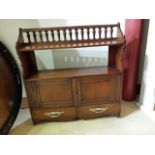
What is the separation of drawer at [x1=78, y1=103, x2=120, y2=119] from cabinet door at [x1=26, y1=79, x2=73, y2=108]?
162 mm

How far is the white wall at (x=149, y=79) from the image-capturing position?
161cm

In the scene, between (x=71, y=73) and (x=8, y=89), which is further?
(x=8, y=89)

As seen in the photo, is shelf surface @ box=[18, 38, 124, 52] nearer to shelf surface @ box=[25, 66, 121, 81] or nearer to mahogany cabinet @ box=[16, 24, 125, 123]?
mahogany cabinet @ box=[16, 24, 125, 123]

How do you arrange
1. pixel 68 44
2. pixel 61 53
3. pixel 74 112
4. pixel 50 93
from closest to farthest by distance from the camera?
pixel 68 44 → pixel 50 93 → pixel 74 112 → pixel 61 53

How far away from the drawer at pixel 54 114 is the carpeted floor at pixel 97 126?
0.07 m

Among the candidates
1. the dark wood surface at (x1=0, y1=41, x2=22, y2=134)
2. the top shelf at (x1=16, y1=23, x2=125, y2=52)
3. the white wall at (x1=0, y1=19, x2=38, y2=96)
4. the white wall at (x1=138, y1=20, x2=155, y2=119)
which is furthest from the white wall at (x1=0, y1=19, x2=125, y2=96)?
the white wall at (x1=138, y1=20, x2=155, y2=119)

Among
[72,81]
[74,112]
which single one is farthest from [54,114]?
[72,81]

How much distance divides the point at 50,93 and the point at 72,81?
252 mm

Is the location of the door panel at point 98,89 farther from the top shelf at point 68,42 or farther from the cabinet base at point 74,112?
the top shelf at point 68,42

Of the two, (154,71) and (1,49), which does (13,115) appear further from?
(154,71)

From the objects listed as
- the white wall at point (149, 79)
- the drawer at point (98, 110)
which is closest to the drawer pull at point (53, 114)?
the drawer at point (98, 110)

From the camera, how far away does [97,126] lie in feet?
5.87

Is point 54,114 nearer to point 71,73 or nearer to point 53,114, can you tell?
point 53,114

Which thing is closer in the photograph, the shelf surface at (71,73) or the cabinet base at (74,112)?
the shelf surface at (71,73)
